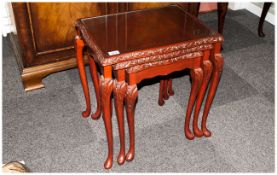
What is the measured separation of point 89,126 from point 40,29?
2.46ft

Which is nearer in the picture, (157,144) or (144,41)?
(144,41)

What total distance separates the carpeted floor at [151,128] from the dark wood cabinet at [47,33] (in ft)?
0.57

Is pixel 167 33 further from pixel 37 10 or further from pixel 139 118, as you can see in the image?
pixel 37 10

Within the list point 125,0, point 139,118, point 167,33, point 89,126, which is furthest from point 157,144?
point 125,0

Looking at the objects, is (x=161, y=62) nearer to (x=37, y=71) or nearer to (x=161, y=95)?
(x=161, y=95)

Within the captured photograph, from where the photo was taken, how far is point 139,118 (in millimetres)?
2203

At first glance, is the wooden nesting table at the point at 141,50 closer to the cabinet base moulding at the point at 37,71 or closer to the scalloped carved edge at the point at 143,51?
the scalloped carved edge at the point at 143,51

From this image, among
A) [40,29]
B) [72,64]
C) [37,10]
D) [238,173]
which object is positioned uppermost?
[37,10]

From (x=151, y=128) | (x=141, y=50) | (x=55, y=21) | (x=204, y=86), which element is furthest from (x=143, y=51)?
(x=55, y=21)

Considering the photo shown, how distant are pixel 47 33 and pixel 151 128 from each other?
98cm

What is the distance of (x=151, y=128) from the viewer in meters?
2.12

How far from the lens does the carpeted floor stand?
188 cm

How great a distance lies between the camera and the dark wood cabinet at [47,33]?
213 centimetres

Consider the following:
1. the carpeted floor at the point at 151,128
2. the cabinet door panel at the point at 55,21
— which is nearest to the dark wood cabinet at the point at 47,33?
the cabinet door panel at the point at 55,21
